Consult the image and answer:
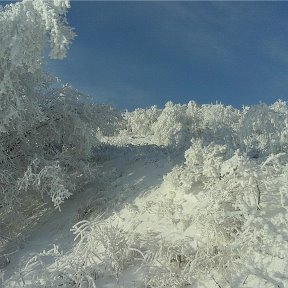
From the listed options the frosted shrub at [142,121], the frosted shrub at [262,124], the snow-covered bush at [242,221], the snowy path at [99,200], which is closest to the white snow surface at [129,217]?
the snowy path at [99,200]

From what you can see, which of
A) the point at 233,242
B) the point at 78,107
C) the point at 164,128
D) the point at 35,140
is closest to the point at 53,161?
the point at 35,140

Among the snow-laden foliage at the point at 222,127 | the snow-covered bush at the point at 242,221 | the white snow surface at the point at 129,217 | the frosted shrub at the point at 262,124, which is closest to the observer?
the snow-covered bush at the point at 242,221

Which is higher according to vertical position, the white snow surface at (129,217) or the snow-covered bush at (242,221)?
the snow-covered bush at (242,221)

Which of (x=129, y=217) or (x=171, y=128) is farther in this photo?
(x=171, y=128)

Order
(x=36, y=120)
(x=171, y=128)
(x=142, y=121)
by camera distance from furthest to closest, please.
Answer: (x=142, y=121), (x=171, y=128), (x=36, y=120)

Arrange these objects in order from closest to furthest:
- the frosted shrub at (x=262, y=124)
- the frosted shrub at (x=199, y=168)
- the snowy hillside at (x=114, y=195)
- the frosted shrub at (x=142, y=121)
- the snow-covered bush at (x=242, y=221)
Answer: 1. the snow-covered bush at (x=242, y=221)
2. the snowy hillside at (x=114, y=195)
3. the frosted shrub at (x=199, y=168)
4. the frosted shrub at (x=262, y=124)
5. the frosted shrub at (x=142, y=121)

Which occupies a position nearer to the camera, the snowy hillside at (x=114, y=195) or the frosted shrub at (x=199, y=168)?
the snowy hillside at (x=114, y=195)

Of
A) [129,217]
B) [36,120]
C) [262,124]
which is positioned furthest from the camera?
[262,124]

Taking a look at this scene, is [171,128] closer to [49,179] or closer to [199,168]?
[49,179]

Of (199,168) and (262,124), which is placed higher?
(262,124)

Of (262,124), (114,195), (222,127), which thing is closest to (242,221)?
(114,195)

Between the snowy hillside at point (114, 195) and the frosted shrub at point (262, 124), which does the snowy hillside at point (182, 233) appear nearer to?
the snowy hillside at point (114, 195)

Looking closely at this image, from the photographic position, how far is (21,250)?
10359mm

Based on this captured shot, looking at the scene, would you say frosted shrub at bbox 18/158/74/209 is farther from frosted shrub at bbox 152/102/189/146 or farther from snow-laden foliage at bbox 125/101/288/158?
frosted shrub at bbox 152/102/189/146
